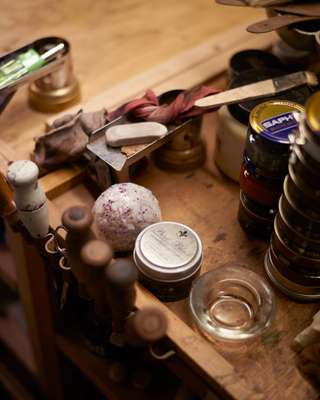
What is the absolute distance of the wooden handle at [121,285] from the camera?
16.0 inches

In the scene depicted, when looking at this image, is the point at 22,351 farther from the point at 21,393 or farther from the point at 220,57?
the point at 220,57

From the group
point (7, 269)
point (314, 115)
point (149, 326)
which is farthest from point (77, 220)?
point (7, 269)

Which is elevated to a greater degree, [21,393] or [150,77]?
[150,77]

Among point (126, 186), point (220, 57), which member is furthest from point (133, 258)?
point (220, 57)

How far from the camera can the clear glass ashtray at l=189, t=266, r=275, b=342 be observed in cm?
50

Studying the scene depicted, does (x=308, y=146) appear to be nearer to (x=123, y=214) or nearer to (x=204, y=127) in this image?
(x=123, y=214)

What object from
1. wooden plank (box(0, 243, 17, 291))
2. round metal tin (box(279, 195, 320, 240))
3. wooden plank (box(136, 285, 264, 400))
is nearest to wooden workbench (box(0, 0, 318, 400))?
wooden plank (box(136, 285, 264, 400))

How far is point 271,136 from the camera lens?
0.49m

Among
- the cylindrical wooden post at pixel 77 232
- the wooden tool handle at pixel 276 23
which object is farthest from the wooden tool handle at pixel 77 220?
the wooden tool handle at pixel 276 23

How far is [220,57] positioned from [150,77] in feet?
0.43

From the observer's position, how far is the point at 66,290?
643 mm

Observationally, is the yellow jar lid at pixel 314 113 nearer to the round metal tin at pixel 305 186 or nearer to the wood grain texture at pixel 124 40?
the round metal tin at pixel 305 186

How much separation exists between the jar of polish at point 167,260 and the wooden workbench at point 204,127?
0.02 m

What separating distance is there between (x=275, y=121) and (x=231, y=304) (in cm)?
20
